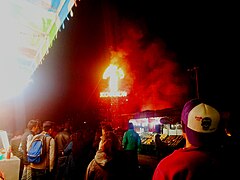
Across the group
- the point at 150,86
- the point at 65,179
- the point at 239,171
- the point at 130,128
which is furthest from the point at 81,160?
the point at 150,86

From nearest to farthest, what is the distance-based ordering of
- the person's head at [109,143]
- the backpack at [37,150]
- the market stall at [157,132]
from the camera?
the person's head at [109,143] < the backpack at [37,150] < the market stall at [157,132]

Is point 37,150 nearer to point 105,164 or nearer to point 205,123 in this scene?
point 105,164

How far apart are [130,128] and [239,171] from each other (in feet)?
29.2

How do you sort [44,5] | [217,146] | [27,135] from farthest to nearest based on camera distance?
[27,135], [44,5], [217,146]

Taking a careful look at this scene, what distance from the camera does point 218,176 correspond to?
2070mm

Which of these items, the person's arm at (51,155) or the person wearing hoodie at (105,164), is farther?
the person's arm at (51,155)

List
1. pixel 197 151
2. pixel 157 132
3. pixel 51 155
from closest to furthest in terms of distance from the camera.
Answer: pixel 197 151 → pixel 51 155 → pixel 157 132

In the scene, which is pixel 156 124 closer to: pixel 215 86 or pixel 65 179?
pixel 215 86

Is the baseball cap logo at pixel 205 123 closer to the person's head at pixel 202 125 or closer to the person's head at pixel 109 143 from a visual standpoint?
the person's head at pixel 202 125

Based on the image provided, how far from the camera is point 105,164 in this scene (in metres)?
4.68

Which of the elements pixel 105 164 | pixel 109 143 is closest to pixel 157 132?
pixel 109 143

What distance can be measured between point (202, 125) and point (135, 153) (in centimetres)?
877

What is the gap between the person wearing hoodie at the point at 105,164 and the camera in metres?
4.68

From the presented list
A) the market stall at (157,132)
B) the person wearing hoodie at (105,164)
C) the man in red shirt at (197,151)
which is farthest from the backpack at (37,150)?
the market stall at (157,132)
